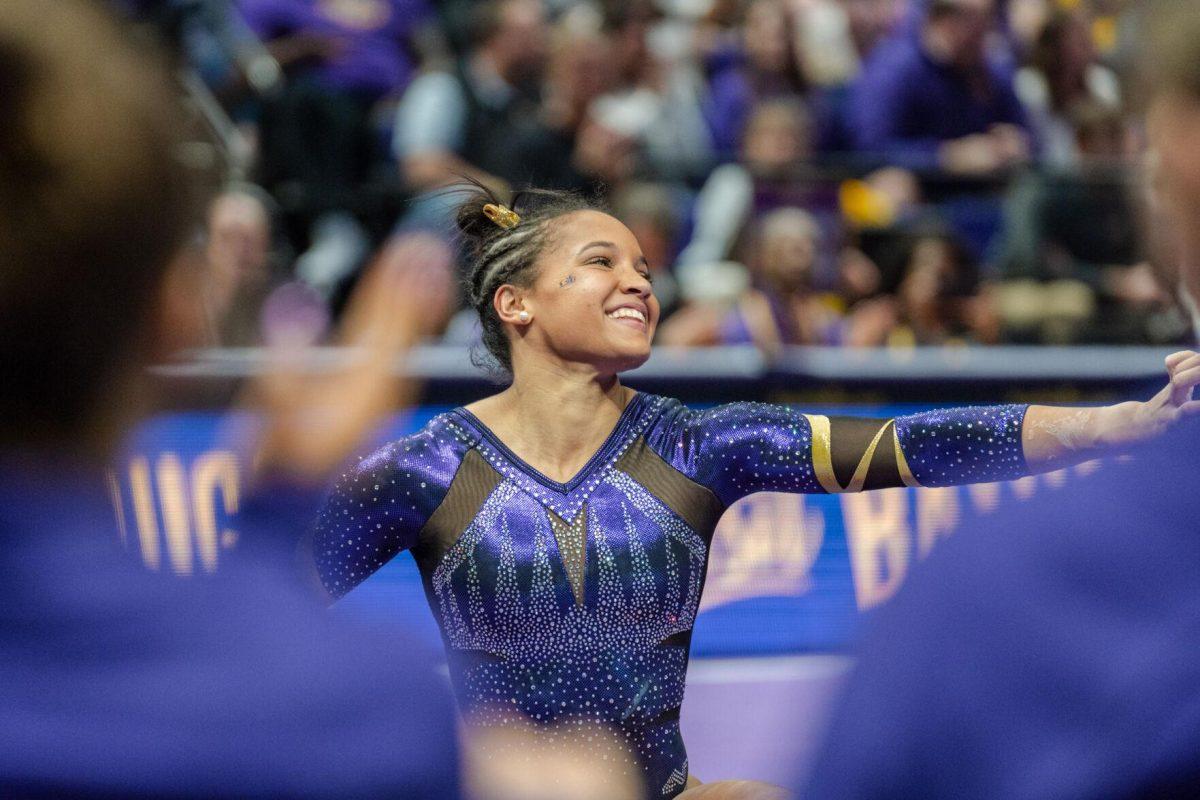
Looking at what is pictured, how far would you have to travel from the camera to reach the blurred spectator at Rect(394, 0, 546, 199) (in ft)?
19.1

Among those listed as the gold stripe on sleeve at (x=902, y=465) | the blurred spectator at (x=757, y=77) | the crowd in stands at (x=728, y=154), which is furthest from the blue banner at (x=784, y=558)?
the blurred spectator at (x=757, y=77)

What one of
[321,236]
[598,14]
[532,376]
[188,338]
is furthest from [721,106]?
[188,338]

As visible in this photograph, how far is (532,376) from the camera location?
266 cm

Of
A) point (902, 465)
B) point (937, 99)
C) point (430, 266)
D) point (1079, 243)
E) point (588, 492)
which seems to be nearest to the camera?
point (902, 465)

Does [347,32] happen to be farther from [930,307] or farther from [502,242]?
[502,242]

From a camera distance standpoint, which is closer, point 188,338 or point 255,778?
point 255,778

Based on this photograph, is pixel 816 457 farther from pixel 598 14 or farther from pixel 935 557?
pixel 598 14

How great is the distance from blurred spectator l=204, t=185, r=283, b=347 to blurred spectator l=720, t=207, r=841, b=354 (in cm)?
187

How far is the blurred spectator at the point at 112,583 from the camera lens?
0.80 m

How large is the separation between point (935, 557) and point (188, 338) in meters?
0.56

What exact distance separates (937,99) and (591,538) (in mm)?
4722

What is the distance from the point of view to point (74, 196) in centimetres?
80

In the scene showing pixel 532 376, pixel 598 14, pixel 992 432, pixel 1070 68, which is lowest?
pixel 992 432

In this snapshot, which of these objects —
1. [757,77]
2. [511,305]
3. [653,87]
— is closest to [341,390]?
[511,305]
